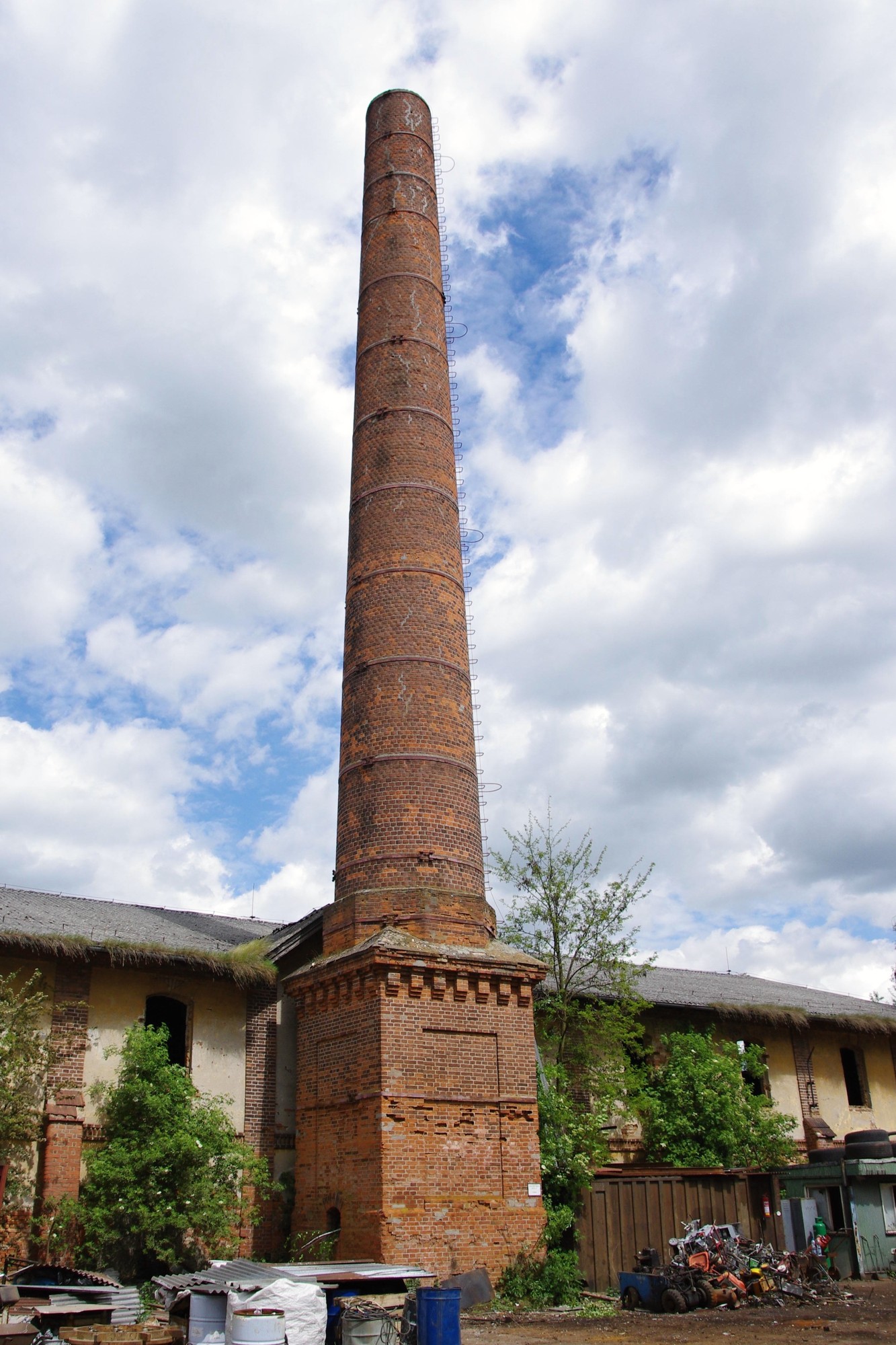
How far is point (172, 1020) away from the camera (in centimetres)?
1628

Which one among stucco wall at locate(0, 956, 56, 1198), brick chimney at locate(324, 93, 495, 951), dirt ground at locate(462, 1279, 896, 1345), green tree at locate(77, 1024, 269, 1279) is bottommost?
dirt ground at locate(462, 1279, 896, 1345)

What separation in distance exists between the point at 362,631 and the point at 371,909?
423 centimetres

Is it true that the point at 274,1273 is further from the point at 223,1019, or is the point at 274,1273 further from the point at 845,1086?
the point at 845,1086

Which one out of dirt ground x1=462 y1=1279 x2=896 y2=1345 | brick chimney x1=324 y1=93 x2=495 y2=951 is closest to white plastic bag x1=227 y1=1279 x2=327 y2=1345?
dirt ground x1=462 y1=1279 x2=896 y2=1345

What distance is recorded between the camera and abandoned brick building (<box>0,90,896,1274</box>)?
13.5 m

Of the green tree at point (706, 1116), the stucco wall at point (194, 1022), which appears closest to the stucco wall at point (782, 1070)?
the green tree at point (706, 1116)

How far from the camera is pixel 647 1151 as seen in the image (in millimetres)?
18938

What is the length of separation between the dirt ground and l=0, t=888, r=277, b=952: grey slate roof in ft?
21.5

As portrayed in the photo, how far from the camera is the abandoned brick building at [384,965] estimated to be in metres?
13.5

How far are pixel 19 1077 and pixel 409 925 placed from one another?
5.06 m

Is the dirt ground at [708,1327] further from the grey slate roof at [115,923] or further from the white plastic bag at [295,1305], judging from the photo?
the grey slate roof at [115,923]

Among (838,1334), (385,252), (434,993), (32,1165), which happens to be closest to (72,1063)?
(32,1165)

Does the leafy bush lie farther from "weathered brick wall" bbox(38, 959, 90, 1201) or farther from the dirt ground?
"weathered brick wall" bbox(38, 959, 90, 1201)

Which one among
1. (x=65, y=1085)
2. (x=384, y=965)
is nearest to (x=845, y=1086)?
(x=384, y=965)
